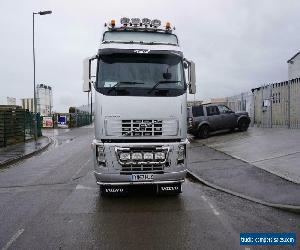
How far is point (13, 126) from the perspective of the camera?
940 inches

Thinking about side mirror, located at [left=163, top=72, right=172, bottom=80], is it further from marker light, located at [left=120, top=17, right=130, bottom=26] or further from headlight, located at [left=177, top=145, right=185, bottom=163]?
marker light, located at [left=120, top=17, right=130, bottom=26]

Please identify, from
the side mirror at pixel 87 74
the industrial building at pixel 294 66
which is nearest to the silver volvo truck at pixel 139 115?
the side mirror at pixel 87 74

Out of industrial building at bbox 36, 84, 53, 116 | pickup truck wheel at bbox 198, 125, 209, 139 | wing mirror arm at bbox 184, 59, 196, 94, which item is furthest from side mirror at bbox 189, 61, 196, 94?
industrial building at bbox 36, 84, 53, 116

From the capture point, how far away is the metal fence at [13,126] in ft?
72.5

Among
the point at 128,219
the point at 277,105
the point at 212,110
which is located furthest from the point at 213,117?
the point at 128,219

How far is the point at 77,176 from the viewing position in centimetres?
1191

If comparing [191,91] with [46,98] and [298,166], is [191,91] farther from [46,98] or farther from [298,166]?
[46,98]

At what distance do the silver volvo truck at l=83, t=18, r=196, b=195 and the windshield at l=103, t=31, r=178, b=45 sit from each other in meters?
0.25

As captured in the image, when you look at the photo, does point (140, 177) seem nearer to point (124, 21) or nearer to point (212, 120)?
point (124, 21)

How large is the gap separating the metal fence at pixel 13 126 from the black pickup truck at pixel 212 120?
11456 millimetres

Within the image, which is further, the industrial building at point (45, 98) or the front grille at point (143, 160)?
the industrial building at point (45, 98)

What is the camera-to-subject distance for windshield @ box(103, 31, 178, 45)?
351 inches

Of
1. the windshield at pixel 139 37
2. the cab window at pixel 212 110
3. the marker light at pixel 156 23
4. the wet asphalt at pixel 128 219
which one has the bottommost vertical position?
the wet asphalt at pixel 128 219

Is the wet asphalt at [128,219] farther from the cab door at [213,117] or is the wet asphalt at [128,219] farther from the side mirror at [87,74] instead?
the cab door at [213,117]
